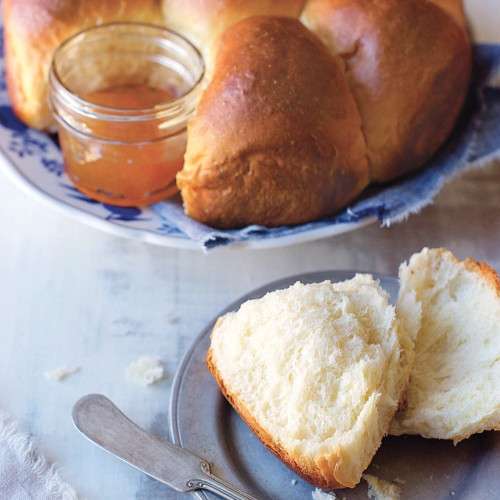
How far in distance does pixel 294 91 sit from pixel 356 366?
0.64 metres

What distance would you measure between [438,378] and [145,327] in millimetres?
608

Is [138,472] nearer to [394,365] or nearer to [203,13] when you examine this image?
[394,365]

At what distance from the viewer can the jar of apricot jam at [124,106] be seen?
1598 millimetres

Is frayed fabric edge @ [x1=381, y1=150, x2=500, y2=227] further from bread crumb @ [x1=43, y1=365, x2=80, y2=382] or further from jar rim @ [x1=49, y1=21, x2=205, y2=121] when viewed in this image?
bread crumb @ [x1=43, y1=365, x2=80, y2=382]

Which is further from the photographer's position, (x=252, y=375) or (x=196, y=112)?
(x=196, y=112)

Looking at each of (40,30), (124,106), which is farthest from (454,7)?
(40,30)

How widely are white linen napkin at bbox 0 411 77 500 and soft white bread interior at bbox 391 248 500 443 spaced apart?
23.1 inches

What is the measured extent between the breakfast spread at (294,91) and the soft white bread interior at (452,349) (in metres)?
0.33

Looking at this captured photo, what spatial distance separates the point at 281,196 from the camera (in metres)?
1.55

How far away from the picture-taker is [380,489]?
3.82 ft

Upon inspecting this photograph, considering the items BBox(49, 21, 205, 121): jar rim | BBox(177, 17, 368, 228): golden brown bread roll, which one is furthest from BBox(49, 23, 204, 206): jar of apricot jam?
BBox(177, 17, 368, 228): golden brown bread roll

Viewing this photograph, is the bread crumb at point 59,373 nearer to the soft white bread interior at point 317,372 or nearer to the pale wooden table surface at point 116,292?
the pale wooden table surface at point 116,292

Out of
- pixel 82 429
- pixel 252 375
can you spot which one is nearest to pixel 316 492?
pixel 252 375

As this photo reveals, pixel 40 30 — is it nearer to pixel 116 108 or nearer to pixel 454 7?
pixel 116 108
